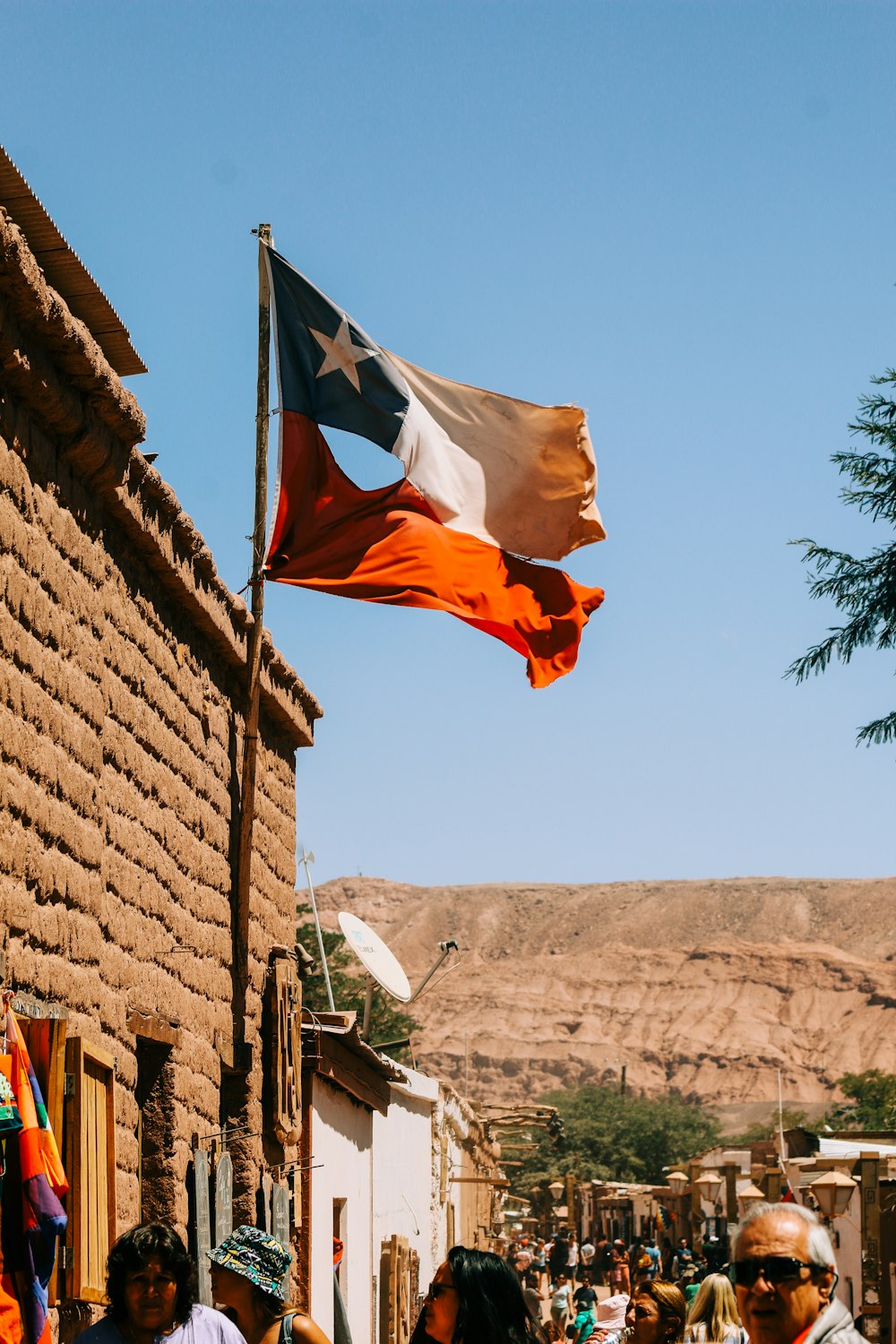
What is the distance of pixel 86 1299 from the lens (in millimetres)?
6457

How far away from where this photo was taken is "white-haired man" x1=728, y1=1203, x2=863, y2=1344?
3625mm

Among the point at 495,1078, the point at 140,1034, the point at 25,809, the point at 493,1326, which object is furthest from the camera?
the point at 495,1078

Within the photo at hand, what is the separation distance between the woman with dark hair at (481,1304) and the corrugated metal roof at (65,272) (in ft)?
13.9

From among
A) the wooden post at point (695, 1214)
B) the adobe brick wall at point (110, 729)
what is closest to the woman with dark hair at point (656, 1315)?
the adobe brick wall at point (110, 729)

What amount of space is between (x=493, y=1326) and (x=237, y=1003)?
19.0 feet

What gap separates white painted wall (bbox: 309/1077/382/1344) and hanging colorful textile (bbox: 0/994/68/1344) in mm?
6546

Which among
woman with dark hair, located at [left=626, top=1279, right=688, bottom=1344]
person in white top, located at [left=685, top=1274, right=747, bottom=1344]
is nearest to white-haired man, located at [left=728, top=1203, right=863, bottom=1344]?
woman with dark hair, located at [left=626, top=1279, right=688, bottom=1344]

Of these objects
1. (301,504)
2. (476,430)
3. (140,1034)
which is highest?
(476,430)

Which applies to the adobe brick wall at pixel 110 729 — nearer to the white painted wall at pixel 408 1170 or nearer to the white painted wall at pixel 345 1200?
the white painted wall at pixel 345 1200

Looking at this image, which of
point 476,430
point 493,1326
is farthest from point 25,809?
point 476,430

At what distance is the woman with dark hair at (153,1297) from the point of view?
521 centimetres

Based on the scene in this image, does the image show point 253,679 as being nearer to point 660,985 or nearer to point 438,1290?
Result: point 438,1290

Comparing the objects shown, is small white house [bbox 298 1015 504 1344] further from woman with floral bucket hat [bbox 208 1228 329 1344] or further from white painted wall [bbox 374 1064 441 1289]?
woman with floral bucket hat [bbox 208 1228 329 1344]

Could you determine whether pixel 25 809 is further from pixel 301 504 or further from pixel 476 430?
pixel 476 430
